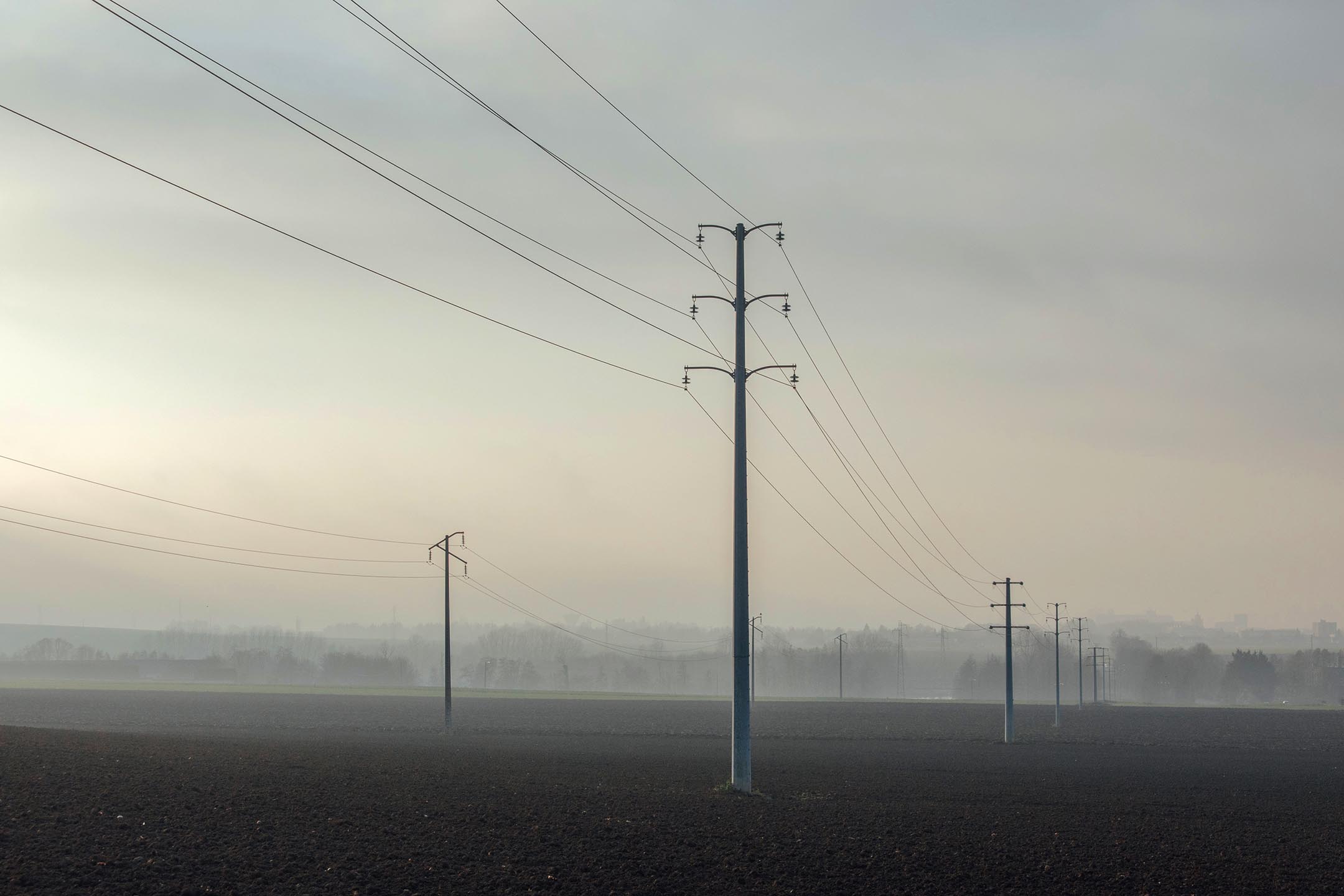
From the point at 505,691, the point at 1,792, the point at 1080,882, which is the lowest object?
the point at 505,691

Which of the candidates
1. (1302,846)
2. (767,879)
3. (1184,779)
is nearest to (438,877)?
(767,879)

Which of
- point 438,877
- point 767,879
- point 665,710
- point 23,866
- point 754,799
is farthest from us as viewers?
point 665,710

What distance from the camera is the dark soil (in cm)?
1778

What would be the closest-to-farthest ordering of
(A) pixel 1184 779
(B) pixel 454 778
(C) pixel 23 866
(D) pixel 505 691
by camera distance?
1. (C) pixel 23 866
2. (B) pixel 454 778
3. (A) pixel 1184 779
4. (D) pixel 505 691

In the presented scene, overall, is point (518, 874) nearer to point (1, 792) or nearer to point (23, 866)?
point (23, 866)

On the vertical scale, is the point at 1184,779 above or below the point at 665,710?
above

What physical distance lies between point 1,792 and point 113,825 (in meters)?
3.46

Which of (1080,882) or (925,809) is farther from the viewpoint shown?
(925,809)

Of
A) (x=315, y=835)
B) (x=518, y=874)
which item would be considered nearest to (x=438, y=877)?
(x=518, y=874)

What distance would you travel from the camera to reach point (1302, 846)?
79.0ft

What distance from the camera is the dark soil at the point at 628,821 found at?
17.8 m

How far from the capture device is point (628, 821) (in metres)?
23.5

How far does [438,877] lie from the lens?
17594 mm

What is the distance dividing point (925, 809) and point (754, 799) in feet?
14.9
